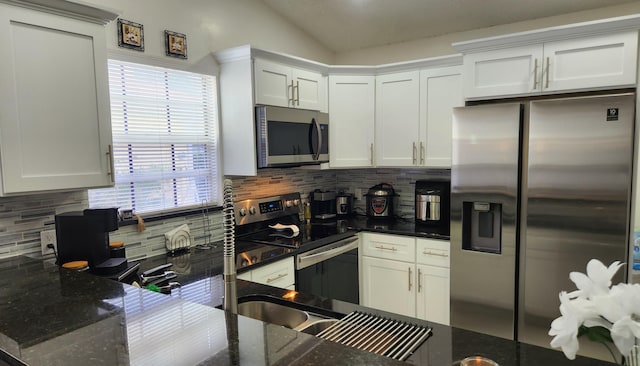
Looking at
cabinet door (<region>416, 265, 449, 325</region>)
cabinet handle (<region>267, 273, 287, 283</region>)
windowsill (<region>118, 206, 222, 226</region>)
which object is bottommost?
cabinet door (<region>416, 265, 449, 325</region>)

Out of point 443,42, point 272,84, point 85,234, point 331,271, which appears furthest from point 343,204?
point 85,234

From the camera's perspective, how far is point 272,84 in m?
2.95

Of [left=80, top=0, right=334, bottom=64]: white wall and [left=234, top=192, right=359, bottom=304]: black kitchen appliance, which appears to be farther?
[left=234, top=192, right=359, bottom=304]: black kitchen appliance

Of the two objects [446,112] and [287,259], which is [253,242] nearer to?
[287,259]

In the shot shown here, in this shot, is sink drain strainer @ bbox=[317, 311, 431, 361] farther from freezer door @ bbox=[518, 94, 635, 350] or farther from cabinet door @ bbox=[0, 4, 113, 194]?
freezer door @ bbox=[518, 94, 635, 350]

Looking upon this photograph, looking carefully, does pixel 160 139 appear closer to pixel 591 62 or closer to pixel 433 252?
pixel 433 252

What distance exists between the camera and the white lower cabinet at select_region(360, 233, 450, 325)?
3.03 metres

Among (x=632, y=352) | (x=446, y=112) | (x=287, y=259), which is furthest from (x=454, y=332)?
(x=446, y=112)

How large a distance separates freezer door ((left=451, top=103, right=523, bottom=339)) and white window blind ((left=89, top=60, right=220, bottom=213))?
1790mm

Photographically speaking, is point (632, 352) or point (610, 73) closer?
point (632, 352)

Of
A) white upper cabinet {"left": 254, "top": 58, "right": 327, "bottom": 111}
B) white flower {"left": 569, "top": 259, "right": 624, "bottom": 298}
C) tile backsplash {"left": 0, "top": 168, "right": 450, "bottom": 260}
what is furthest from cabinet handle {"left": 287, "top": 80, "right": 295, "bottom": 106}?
white flower {"left": 569, "top": 259, "right": 624, "bottom": 298}

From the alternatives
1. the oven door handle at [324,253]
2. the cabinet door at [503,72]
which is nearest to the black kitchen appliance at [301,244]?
the oven door handle at [324,253]

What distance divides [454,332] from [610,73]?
6.83ft

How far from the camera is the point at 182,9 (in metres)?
2.70
